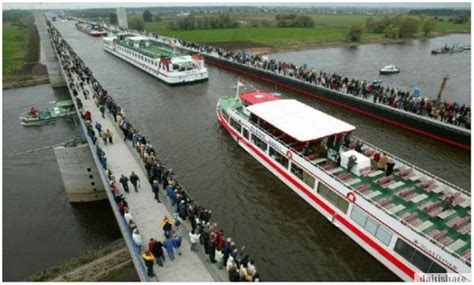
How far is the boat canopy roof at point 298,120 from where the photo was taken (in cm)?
2017

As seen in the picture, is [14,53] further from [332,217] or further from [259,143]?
[332,217]

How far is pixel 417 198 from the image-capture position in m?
16.6

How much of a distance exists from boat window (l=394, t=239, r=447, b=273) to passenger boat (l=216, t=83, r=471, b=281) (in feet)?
0.13

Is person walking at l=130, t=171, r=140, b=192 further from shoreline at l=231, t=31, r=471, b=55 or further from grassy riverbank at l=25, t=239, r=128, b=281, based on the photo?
shoreline at l=231, t=31, r=471, b=55

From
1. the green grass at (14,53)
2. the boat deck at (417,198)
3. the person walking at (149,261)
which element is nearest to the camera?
the person walking at (149,261)

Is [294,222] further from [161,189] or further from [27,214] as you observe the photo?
[27,214]

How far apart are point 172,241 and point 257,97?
16316mm

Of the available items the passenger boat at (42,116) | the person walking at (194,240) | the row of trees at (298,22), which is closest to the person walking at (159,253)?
the person walking at (194,240)

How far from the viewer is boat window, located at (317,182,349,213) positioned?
689 inches

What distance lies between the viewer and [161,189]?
60.0ft

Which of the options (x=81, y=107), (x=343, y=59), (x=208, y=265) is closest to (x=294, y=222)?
(x=208, y=265)

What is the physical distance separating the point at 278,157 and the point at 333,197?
16.7ft

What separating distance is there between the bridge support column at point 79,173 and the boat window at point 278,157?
480 inches

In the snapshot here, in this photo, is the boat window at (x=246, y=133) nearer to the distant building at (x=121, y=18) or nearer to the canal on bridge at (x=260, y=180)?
the canal on bridge at (x=260, y=180)
